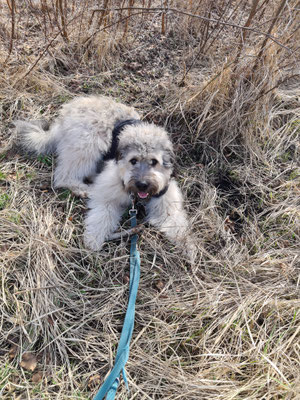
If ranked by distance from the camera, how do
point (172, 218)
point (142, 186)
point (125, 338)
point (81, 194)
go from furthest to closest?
point (81, 194) < point (172, 218) < point (142, 186) < point (125, 338)

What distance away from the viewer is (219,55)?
4.85m

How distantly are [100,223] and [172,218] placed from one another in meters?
0.83

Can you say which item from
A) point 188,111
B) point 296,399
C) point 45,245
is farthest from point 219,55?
point 296,399

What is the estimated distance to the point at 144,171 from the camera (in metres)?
3.14

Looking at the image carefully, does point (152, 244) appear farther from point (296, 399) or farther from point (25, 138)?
point (25, 138)

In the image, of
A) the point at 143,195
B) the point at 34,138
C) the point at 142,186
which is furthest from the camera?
the point at 34,138

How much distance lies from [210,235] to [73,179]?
73.5 inches

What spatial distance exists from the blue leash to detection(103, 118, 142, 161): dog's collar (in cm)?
114

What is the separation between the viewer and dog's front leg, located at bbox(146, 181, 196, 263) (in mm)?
3232

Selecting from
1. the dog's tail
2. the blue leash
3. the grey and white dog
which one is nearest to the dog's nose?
the grey and white dog

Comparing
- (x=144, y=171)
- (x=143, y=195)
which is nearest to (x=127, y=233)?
(x=143, y=195)

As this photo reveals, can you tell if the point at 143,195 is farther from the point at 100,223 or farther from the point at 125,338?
the point at 125,338

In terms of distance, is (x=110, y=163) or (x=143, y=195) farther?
(x=110, y=163)

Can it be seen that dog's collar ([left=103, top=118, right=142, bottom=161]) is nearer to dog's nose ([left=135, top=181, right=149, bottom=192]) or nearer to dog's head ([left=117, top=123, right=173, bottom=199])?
dog's head ([left=117, top=123, right=173, bottom=199])
